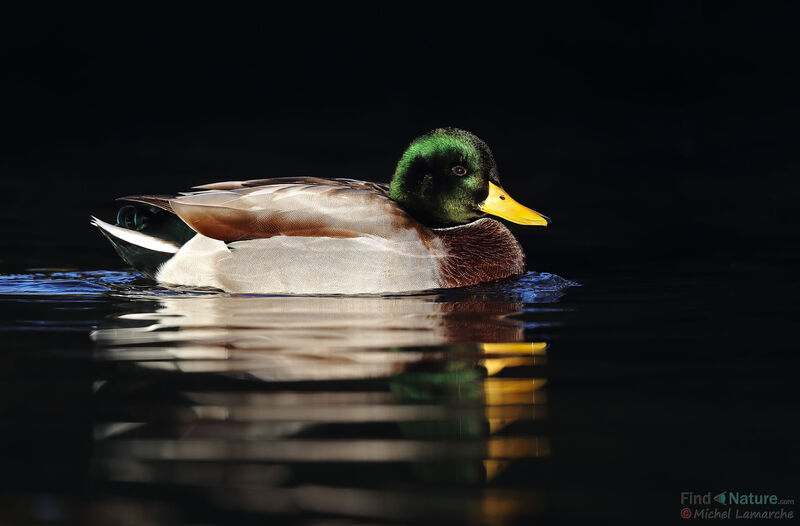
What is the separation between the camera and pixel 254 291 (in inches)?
303

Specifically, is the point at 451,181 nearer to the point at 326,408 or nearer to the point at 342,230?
the point at 342,230

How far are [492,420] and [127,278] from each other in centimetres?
431

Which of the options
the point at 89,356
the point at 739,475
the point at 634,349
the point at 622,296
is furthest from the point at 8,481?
the point at 622,296

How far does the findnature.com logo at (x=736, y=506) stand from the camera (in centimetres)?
368

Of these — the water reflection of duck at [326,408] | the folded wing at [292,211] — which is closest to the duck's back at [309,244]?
the folded wing at [292,211]

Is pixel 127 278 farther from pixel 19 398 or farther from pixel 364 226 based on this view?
pixel 19 398

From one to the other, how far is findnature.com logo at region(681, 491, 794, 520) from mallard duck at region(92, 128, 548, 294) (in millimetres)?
3960

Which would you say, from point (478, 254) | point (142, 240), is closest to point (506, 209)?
point (478, 254)

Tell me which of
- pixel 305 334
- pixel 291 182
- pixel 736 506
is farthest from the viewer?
pixel 291 182

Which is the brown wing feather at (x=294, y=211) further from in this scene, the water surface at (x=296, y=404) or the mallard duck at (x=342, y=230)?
the water surface at (x=296, y=404)

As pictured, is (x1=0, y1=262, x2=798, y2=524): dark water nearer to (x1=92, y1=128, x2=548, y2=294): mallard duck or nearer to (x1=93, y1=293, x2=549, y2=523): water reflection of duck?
(x1=93, y1=293, x2=549, y2=523): water reflection of duck

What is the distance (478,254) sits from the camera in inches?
316

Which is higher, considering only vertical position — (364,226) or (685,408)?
(364,226)

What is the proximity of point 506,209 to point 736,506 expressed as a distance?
448 cm
